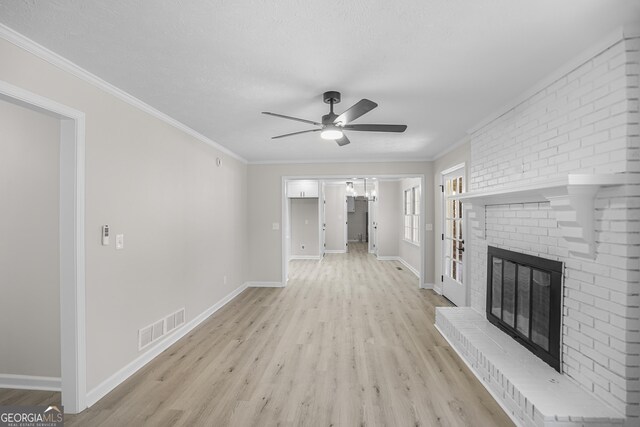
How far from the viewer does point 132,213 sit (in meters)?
2.75

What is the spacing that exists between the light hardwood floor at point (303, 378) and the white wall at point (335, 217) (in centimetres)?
628

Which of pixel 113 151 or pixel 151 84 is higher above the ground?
pixel 151 84

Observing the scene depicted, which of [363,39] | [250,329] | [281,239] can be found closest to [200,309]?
[250,329]

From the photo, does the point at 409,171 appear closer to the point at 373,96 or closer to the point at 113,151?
the point at 373,96

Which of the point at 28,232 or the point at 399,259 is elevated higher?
the point at 28,232

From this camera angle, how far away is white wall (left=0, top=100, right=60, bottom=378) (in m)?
2.50

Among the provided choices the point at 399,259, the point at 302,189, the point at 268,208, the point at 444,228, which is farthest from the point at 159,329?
the point at 399,259

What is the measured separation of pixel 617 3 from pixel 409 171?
14.0 feet

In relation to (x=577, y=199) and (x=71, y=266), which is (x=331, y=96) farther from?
(x=71, y=266)

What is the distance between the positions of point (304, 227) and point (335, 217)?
5.47 feet

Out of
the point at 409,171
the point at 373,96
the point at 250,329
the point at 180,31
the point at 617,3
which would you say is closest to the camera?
the point at 617,3

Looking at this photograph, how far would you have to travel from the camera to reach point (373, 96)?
2.74m

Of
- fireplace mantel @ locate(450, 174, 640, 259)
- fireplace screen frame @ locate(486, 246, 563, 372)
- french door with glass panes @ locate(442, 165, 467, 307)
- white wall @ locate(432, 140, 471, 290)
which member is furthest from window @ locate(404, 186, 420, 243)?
fireplace mantel @ locate(450, 174, 640, 259)

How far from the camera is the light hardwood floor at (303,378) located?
2.17 meters
